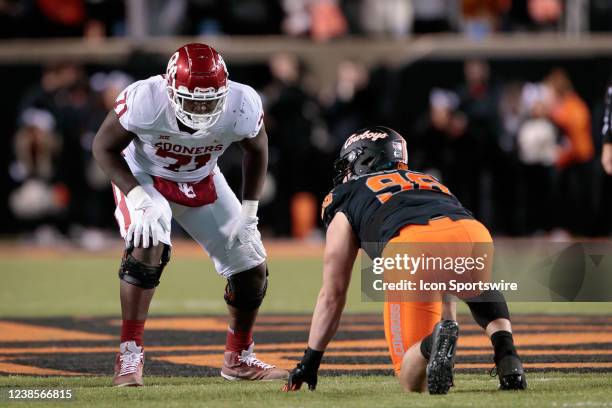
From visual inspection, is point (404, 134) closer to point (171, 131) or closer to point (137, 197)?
point (171, 131)

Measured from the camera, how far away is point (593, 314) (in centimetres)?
991

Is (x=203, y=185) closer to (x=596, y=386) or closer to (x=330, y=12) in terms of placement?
(x=596, y=386)

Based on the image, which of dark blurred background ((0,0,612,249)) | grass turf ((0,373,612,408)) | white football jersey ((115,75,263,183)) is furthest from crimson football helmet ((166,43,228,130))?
dark blurred background ((0,0,612,249))

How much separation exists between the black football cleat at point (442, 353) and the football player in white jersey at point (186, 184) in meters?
1.40

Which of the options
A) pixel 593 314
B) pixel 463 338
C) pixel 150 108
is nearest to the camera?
pixel 150 108

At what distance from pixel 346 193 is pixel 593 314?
4.40 metres

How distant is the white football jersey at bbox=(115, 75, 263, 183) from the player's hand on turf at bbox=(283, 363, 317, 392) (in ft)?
4.56

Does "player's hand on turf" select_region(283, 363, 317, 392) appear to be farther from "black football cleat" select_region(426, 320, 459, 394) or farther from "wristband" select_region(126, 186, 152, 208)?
"wristband" select_region(126, 186, 152, 208)

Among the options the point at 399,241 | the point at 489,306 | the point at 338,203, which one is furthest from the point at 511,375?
the point at 338,203

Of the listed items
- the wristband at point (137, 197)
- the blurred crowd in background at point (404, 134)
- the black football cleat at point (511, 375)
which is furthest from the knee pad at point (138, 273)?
the blurred crowd in background at point (404, 134)

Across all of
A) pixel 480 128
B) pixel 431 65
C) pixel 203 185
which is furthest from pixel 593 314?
pixel 431 65

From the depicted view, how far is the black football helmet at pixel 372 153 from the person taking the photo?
243 inches

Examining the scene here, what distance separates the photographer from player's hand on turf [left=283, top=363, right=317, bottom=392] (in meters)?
5.93

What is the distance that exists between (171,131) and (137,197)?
0.37 metres
